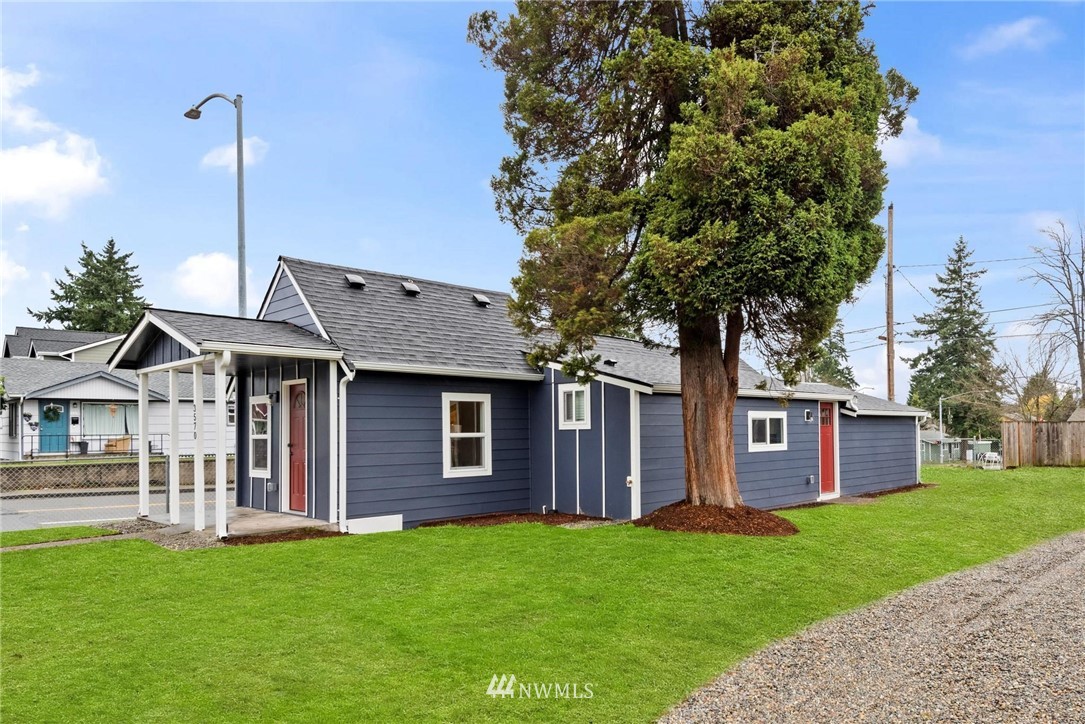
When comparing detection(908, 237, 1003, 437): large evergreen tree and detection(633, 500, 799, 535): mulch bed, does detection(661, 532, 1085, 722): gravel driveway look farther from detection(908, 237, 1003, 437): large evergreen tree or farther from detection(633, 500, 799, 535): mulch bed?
detection(908, 237, 1003, 437): large evergreen tree

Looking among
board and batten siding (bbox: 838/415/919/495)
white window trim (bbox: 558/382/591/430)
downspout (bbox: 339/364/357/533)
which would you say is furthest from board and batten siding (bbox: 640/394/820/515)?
downspout (bbox: 339/364/357/533)

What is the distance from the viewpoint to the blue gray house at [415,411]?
10.7m

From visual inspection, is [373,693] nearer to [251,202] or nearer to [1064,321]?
[251,202]

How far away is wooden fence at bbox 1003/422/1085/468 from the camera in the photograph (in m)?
23.5

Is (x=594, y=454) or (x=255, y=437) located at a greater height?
(x=255, y=437)

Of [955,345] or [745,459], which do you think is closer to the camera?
[745,459]

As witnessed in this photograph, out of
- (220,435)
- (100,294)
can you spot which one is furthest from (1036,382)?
(100,294)

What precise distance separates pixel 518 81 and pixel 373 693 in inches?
368

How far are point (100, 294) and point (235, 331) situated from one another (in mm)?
43958

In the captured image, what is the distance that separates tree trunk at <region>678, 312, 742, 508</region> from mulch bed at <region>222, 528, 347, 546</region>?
5.22 metres

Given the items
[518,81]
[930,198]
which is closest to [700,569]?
[518,81]

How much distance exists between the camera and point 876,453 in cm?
1817

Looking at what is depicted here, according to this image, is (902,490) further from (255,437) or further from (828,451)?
(255,437)

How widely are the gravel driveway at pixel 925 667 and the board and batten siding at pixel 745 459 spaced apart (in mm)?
4946
